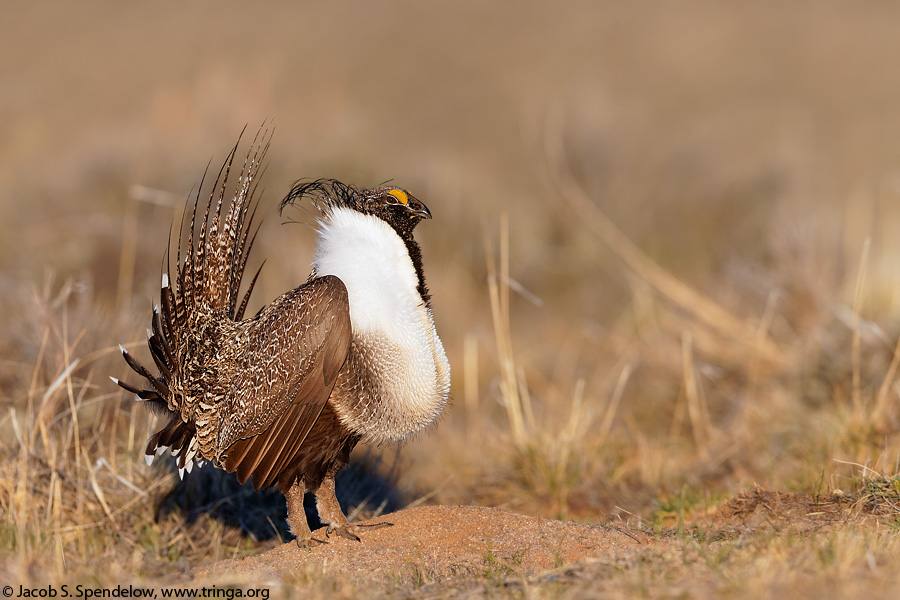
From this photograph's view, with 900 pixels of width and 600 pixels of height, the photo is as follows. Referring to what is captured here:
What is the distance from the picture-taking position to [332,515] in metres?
4.19

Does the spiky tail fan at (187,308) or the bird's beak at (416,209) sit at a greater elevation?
the bird's beak at (416,209)

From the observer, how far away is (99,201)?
35.4ft

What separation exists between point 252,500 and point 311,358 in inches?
67.1

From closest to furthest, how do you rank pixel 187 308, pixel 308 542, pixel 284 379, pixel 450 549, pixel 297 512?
pixel 450 549 < pixel 284 379 < pixel 308 542 < pixel 297 512 < pixel 187 308

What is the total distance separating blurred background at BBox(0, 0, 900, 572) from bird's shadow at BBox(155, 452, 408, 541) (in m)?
0.28

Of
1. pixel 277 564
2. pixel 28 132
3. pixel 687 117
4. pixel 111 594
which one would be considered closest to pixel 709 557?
pixel 277 564

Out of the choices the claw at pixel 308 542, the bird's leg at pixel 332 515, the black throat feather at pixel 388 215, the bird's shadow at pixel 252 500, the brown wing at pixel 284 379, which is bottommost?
the bird's shadow at pixel 252 500

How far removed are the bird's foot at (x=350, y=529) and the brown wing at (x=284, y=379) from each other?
350 millimetres

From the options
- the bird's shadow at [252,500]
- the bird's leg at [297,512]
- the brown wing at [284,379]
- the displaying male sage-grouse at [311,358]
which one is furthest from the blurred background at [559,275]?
the bird's leg at [297,512]

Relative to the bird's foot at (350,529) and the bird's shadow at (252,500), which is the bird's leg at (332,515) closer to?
the bird's foot at (350,529)

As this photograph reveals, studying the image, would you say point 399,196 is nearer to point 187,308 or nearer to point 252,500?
point 187,308

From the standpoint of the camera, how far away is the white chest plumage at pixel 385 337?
3.92 m

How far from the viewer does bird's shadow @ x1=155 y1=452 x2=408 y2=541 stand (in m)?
4.94

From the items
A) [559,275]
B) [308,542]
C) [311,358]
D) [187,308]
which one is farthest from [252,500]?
[559,275]
